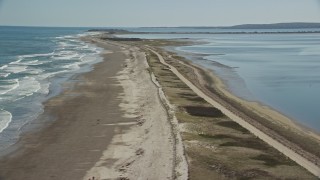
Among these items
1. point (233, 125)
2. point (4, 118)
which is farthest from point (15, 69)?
point (233, 125)

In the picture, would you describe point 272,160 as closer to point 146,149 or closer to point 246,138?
point 246,138

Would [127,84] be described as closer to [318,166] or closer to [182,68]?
[182,68]

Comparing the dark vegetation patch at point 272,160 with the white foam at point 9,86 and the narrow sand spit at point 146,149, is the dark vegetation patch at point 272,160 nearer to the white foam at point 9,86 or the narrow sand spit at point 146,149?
the narrow sand spit at point 146,149

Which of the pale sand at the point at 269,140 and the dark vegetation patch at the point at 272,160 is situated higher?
the dark vegetation patch at the point at 272,160

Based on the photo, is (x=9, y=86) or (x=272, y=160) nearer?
(x=272, y=160)

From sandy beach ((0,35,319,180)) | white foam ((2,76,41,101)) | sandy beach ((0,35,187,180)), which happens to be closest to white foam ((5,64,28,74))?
white foam ((2,76,41,101))

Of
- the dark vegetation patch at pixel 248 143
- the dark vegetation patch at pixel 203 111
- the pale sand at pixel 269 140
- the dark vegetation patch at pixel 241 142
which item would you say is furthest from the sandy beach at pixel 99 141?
the pale sand at pixel 269 140
